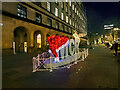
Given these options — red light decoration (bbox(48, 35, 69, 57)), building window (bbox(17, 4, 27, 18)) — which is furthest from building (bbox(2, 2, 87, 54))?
red light decoration (bbox(48, 35, 69, 57))

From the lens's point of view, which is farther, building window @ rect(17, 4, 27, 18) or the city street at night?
building window @ rect(17, 4, 27, 18)

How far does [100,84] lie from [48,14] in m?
20.9

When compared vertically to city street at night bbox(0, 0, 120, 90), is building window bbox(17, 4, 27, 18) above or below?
above

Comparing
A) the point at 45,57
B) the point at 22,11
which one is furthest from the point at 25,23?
the point at 45,57

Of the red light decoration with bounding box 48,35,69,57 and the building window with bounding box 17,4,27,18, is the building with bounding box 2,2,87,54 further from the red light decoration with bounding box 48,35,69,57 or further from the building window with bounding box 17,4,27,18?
the red light decoration with bounding box 48,35,69,57

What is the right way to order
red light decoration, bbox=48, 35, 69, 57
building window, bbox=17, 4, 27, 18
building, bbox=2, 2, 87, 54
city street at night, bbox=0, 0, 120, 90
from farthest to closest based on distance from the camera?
building window, bbox=17, 4, 27, 18 → building, bbox=2, 2, 87, 54 → red light decoration, bbox=48, 35, 69, 57 → city street at night, bbox=0, 0, 120, 90

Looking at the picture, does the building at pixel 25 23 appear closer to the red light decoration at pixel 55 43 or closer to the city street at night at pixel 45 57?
the city street at night at pixel 45 57

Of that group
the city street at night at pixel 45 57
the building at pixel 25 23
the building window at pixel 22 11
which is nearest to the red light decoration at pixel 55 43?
the city street at night at pixel 45 57

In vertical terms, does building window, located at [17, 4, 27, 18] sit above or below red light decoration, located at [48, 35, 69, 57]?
above

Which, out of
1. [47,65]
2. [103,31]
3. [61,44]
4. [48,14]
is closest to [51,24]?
[48,14]

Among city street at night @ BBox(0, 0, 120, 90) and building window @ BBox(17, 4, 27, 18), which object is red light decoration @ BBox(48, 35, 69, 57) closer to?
city street at night @ BBox(0, 0, 120, 90)

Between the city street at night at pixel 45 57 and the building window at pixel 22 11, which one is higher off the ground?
the building window at pixel 22 11

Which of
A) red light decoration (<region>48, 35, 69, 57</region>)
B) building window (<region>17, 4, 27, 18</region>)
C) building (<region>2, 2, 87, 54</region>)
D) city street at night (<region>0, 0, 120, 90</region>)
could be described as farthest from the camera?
building window (<region>17, 4, 27, 18</region>)

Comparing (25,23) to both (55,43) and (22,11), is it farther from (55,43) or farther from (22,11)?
(55,43)
